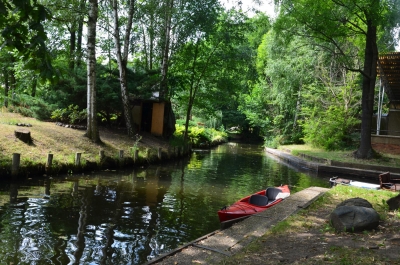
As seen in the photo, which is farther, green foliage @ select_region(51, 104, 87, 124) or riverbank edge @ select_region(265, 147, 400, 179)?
green foliage @ select_region(51, 104, 87, 124)

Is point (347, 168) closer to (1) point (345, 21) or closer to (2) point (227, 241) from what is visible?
(1) point (345, 21)

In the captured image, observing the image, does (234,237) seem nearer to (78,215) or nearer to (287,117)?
(78,215)

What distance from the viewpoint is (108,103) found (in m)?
21.4

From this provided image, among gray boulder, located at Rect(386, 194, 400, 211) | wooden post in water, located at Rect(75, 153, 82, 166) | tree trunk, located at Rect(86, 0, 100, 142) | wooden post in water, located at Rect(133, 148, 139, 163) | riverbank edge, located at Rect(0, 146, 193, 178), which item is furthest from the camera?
wooden post in water, located at Rect(133, 148, 139, 163)

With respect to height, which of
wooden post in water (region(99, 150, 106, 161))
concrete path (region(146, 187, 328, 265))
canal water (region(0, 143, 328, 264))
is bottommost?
canal water (region(0, 143, 328, 264))

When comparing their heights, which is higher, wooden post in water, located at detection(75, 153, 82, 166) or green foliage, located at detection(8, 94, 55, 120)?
green foliage, located at detection(8, 94, 55, 120)

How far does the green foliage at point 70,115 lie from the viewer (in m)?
19.7

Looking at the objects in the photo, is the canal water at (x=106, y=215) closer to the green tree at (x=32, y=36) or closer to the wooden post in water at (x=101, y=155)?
the wooden post in water at (x=101, y=155)

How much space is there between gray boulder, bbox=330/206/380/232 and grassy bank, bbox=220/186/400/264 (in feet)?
0.38

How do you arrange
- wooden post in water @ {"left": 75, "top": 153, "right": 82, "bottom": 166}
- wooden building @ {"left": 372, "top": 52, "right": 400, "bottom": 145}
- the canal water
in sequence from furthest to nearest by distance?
1. wooden building @ {"left": 372, "top": 52, "right": 400, "bottom": 145}
2. wooden post in water @ {"left": 75, "top": 153, "right": 82, "bottom": 166}
3. the canal water

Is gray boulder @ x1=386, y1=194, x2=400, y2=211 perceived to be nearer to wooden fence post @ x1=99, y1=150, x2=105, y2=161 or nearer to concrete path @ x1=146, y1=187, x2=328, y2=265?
concrete path @ x1=146, y1=187, x2=328, y2=265

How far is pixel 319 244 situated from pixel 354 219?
1192mm

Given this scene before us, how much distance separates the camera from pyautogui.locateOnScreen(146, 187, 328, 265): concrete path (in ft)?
18.4

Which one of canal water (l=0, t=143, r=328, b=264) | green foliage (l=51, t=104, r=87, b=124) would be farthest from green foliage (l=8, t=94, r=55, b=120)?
canal water (l=0, t=143, r=328, b=264)
